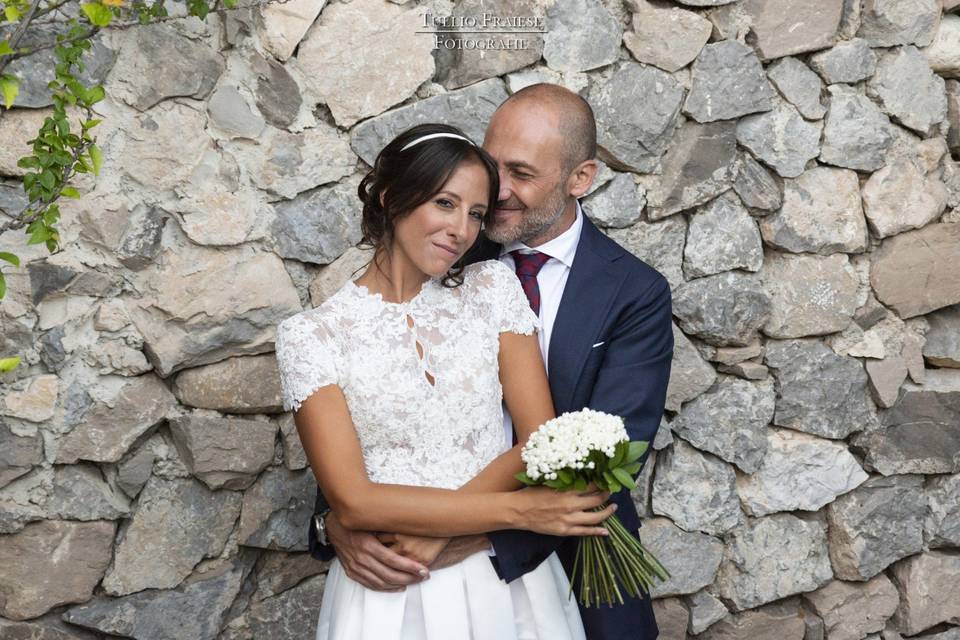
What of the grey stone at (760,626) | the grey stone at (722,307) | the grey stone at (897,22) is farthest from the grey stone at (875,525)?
the grey stone at (897,22)

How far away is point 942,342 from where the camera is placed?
3373 millimetres

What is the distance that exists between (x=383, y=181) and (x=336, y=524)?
0.74 metres

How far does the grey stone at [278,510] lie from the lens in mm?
2762

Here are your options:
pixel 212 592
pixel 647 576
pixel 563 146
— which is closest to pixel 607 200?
pixel 563 146

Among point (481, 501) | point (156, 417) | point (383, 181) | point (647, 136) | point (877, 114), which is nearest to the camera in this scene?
point (481, 501)

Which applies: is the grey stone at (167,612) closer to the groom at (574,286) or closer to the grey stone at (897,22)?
the groom at (574,286)

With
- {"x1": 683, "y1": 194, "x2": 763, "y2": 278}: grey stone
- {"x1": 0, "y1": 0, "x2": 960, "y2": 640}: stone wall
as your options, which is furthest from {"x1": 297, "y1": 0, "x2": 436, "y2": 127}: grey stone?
{"x1": 683, "y1": 194, "x2": 763, "y2": 278}: grey stone

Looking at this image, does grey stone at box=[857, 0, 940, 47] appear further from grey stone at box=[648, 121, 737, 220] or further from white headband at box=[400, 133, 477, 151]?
white headband at box=[400, 133, 477, 151]

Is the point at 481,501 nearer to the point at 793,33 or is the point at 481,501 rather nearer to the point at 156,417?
the point at 156,417

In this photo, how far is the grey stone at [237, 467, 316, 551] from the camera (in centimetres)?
276

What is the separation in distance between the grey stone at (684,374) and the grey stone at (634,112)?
53 centimetres

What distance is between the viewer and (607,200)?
3.00 meters

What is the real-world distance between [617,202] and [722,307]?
18.0 inches

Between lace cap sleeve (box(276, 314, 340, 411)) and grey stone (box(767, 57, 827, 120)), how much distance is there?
1728 millimetres
